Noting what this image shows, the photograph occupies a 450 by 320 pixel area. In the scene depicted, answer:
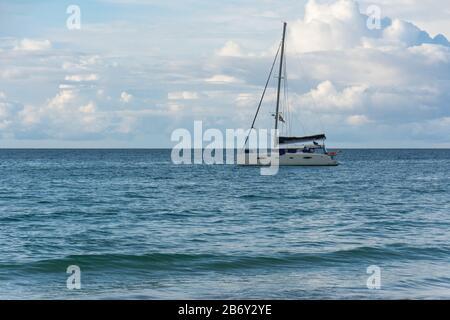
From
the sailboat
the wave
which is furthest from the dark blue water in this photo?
the sailboat

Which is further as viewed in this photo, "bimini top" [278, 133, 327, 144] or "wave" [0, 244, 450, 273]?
"bimini top" [278, 133, 327, 144]

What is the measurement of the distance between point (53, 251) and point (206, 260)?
6947 millimetres

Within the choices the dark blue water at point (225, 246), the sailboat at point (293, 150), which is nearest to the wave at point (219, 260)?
the dark blue water at point (225, 246)

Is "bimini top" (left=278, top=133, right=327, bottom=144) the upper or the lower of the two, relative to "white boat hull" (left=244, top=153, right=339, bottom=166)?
upper

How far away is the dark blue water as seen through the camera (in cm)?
1819

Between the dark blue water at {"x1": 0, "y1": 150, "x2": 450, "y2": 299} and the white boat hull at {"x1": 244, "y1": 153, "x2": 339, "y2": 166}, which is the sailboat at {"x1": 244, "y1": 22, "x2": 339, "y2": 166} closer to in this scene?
the white boat hull at {"x1": 244, "y1": 153, "x2": 339, "y2": 166}

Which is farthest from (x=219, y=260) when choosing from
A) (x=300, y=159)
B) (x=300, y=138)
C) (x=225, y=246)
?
(x=300, y=159)

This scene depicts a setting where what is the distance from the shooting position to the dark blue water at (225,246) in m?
18.2

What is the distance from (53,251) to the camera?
24.7m

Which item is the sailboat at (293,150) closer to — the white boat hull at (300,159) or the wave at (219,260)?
the white boat hull at (300,159)

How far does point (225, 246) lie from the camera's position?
25531mm

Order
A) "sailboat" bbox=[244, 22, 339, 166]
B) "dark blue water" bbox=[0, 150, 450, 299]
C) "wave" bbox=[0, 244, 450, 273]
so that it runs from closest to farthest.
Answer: "dark blue water" bbox=[0, 150, 450, 299] → "wave" bbox=[0, 244, 450, 273] → "sailboat" bbox=[244, 22, 339, 166]

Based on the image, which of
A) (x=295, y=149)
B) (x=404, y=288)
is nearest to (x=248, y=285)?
(x=404, y=288)

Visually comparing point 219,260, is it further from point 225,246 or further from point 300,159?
point 300,159
